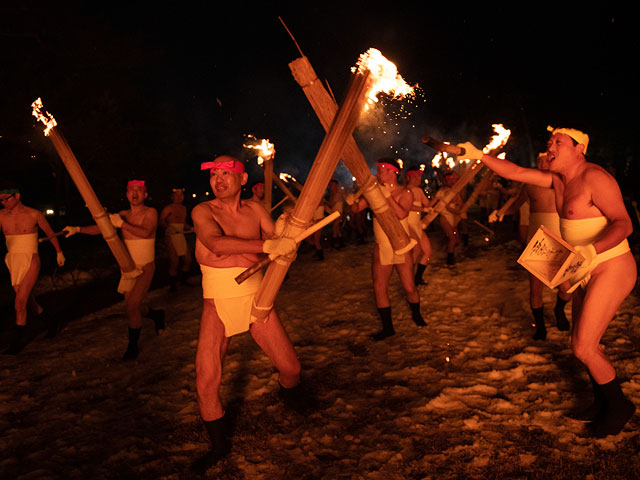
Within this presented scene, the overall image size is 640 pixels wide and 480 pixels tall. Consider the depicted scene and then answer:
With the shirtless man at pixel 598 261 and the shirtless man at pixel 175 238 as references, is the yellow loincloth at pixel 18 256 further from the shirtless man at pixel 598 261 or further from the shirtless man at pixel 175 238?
the shirtless man at pixel 598 261

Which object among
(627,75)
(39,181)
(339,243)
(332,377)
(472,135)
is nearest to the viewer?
(332,377)

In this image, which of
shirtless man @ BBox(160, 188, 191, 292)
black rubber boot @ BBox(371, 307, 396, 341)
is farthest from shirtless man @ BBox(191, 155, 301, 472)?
shirtless man @ BBox(160, 188, 191, 292)

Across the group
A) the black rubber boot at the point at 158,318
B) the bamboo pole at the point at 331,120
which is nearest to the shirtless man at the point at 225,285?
the bamboo pole at the point at 331,120

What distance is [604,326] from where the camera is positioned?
3072 mm

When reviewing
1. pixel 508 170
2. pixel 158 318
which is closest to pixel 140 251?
pixel 158 318

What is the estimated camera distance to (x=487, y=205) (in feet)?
60.3

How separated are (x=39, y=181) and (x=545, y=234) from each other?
20538mm

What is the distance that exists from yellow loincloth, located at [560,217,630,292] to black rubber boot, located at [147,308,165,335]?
5.25 metres

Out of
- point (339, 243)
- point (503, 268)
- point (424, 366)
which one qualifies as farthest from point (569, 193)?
point (339, 243)

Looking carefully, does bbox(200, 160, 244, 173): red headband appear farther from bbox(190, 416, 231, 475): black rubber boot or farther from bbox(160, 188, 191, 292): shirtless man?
bbox(160, 188, 191, 292): shirtless man

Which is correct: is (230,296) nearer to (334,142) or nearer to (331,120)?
(334,142)

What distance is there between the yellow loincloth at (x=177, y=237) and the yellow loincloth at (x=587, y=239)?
303 inches

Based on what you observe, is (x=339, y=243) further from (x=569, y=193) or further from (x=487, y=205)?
(x=569, y=193)

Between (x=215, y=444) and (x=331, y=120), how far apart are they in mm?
2632
